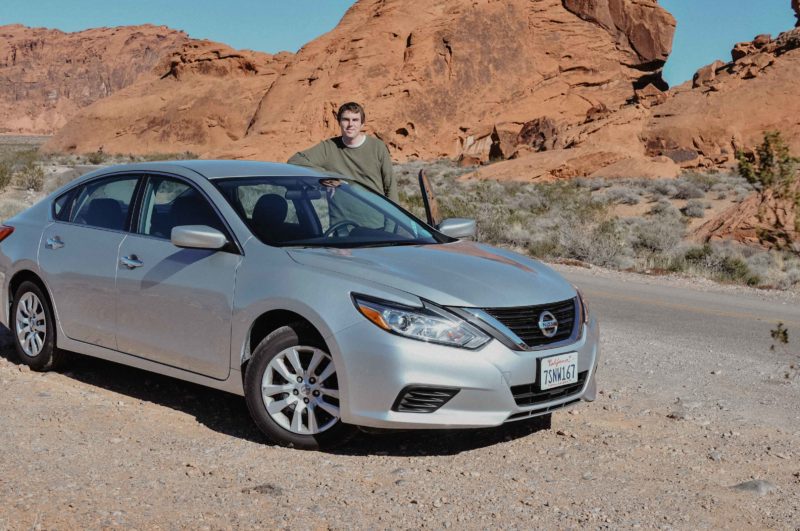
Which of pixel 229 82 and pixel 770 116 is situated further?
pixel 229 82

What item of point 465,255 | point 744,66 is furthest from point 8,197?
point 744,66

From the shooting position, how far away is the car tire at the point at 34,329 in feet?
21.4

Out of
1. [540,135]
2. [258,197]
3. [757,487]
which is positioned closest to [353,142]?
[258,197]

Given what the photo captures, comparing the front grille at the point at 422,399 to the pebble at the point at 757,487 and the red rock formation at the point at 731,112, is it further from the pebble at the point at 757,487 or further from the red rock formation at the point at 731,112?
the red rock formation at the point at 731,112

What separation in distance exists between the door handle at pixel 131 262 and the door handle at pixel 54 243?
0.78 metres

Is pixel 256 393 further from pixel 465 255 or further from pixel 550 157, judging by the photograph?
pixel 550 157

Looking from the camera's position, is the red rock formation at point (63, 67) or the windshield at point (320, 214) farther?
the red rock formation at point (63, 67)

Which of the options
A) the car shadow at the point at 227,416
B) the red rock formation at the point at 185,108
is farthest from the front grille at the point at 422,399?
the red rock formation at the point at 185,108

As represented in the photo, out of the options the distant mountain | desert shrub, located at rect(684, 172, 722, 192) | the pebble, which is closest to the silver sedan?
the pebble

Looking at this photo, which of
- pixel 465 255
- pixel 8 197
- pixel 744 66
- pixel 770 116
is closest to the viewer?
pixel 465 255

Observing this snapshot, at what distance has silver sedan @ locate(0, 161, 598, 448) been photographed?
4.72m

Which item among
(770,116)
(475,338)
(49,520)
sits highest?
(770,116)

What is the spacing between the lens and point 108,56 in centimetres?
16912

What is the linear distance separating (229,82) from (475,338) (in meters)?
68.4
